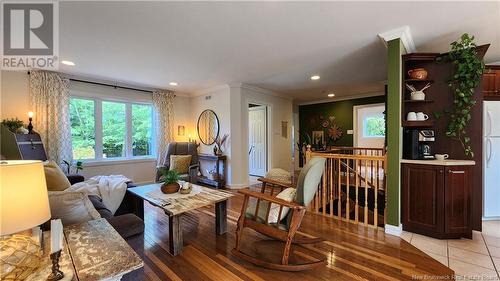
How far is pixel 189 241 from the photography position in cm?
241

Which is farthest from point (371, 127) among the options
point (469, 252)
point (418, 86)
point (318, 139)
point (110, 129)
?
point (110, 129)

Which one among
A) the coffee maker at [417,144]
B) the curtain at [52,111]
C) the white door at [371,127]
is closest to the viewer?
the coffee maker at [417,144]

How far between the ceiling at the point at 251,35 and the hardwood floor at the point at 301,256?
7.60 feet

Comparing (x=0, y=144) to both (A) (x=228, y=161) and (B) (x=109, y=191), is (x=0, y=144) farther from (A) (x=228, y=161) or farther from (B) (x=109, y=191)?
(A) (x=228, y=161)

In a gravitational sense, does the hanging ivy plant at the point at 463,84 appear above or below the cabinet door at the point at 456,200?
above

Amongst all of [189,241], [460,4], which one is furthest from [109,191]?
[460,4]

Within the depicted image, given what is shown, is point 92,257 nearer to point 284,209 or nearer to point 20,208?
point 20,208

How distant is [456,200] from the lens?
7.73ft

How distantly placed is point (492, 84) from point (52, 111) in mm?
6892

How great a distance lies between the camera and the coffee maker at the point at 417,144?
102 inches

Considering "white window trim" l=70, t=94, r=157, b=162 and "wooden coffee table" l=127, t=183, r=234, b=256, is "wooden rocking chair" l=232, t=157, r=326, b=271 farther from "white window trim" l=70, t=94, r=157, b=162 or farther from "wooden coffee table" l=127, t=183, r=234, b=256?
"white window trim" l=70, t=94, r=157, b=162

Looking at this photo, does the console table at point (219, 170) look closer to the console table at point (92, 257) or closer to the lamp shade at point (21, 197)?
the console table at point (92, 257)

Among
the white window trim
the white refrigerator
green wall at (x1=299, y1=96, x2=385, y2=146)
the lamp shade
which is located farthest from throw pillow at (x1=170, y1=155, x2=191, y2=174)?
the white refrigerator

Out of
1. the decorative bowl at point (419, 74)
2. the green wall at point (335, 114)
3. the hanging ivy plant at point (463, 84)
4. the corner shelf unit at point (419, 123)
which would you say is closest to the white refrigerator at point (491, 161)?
the hanging ivy plant at point (463, 84)
